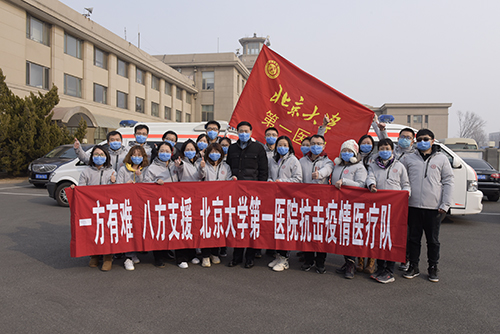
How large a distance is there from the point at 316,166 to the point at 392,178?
1.04 metres

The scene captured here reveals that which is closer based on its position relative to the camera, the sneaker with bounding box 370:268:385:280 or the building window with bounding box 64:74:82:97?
the sneaker with bounding box 370:268:385:280

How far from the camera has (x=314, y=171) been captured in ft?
16.8

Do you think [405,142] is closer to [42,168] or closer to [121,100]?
[42,168]

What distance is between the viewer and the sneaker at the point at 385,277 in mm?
4535

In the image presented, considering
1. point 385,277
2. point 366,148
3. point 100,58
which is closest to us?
point 385,277

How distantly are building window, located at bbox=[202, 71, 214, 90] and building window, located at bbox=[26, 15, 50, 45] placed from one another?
23946 millimetres

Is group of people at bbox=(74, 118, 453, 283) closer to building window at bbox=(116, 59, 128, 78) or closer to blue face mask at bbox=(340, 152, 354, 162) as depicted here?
blue face mask at bbox=(340, 152, 354, 162)

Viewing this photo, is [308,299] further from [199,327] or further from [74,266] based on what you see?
[74,266]

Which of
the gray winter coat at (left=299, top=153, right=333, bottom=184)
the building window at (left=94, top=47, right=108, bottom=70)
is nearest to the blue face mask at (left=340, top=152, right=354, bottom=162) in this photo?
the gray winter coat at (left=299, top=153, right=333, bottom=184)

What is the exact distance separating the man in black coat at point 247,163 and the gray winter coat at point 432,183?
2.06 m

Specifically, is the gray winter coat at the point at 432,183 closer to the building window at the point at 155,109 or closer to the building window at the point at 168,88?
the building window at the point at 155,109

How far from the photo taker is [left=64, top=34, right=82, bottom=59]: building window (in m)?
24.4

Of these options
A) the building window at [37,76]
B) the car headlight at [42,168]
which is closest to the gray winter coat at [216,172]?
the car headlight at [42,168]

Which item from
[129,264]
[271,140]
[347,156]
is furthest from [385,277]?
[129,264]
